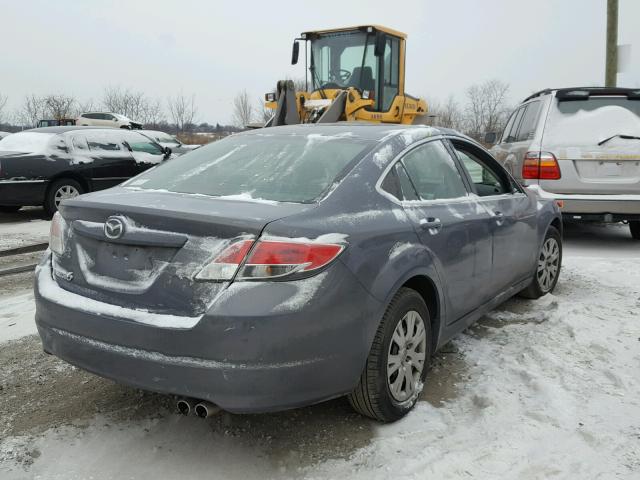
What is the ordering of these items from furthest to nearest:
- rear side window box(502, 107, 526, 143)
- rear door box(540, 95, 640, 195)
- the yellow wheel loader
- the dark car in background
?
1. the yellow wheel loader
2. the dark car in background
3. rear side window box(502, 107, 526, 143)
4. rear door box(540, 95, 640, 195)

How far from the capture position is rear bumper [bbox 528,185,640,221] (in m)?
6.88

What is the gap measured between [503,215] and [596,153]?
349 cm

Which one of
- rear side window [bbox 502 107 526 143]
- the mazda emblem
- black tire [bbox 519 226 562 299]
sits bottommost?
black tire [bbox 519 226 562 299]

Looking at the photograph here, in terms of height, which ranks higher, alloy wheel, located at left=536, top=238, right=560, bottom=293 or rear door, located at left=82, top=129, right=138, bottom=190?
rear door, located at left=82, top=129, right=138, bottom=190

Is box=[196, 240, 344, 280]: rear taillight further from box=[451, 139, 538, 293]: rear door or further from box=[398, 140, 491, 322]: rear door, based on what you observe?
box=[451, 139, 538, 293]: rear door

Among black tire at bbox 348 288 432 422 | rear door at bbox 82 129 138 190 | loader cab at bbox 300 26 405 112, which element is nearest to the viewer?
black tire at bbox 348 288 432 422

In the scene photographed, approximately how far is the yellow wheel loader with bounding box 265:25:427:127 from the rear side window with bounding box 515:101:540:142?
3452mm

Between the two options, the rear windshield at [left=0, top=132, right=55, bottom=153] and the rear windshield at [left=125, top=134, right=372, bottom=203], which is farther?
the rear windshield at [left=0, top=132, right=55, bottom=153]

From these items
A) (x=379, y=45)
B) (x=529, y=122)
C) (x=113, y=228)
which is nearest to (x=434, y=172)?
(x=113, y=228)

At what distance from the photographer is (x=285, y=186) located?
294 centimetres

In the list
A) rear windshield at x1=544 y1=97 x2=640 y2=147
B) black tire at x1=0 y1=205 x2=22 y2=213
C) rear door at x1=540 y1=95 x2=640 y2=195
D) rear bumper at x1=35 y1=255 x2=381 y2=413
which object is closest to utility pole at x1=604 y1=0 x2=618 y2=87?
rear windshield at x1=544 y1=97 x2=640 y2=147

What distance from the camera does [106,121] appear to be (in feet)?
108

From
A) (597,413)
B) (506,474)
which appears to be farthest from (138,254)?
(597,413)

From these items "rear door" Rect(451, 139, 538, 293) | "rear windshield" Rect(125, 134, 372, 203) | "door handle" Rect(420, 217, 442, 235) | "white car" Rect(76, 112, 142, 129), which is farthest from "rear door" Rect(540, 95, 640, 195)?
"white car" Rect(76, 112, 142, 129)
